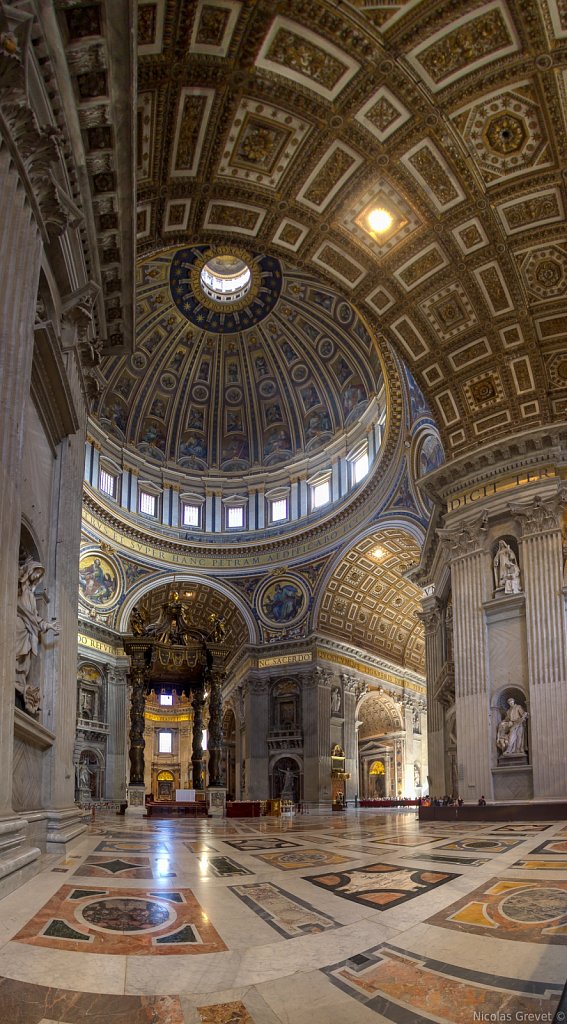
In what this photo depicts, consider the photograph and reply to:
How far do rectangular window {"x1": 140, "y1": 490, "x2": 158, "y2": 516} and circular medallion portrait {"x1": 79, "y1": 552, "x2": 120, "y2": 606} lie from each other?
12.7 feet

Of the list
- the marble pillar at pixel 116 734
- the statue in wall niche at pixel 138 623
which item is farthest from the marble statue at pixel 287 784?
the statue in wall niche at pixel 138 623

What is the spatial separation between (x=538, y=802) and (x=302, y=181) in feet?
48.0

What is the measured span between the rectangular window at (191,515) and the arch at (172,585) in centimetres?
287

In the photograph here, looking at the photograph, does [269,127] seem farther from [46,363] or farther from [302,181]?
[46,363]

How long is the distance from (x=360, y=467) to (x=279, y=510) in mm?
6244

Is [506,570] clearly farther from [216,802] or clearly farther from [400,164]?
[216,802]

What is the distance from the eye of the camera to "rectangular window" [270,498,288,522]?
128 ft

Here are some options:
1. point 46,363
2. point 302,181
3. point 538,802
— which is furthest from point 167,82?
point 538,802

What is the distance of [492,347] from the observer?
1970cm

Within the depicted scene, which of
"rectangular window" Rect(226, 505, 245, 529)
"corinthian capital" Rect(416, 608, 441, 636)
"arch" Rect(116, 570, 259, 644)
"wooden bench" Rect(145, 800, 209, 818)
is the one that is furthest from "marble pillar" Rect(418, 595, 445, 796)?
"rectangular window" Rect(226, 505, 245, 529)

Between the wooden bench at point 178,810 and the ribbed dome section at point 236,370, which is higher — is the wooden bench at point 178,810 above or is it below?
below

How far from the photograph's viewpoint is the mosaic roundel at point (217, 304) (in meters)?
33.1

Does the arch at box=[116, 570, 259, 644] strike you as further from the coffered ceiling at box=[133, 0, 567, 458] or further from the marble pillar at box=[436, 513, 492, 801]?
the coffered ceiling at box=[133, 0, 567, 458]

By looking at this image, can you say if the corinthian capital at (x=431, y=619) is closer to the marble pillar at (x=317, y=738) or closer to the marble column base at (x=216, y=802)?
the marble column base at (x=216, y=802)
